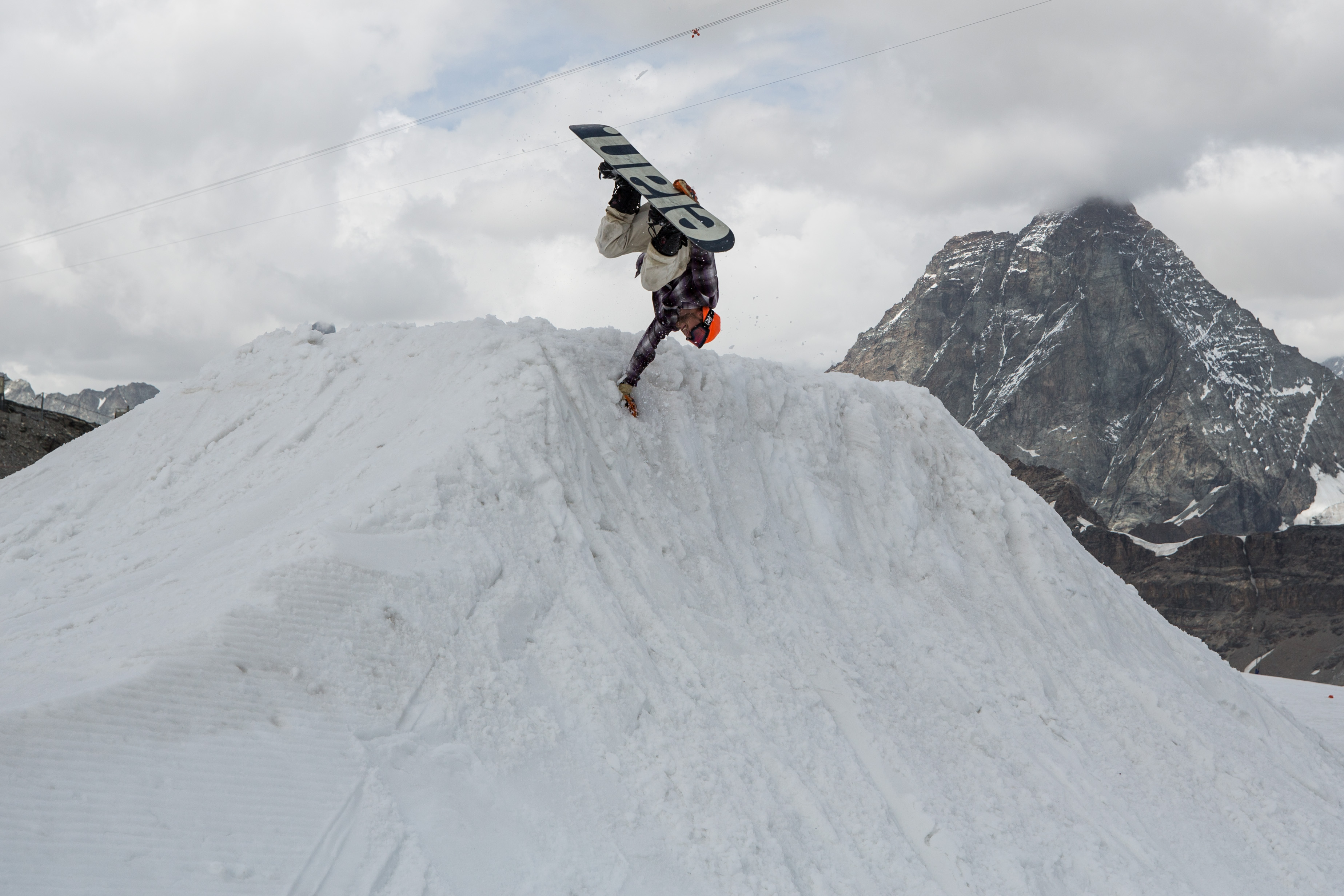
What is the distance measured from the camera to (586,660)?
23.4 feet

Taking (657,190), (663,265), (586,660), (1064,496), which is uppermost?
(1064,496)

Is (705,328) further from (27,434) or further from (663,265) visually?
(27,434)

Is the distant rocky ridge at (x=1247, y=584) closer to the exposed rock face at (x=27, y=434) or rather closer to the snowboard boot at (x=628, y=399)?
the exposed rock face at (x=27, y=434)

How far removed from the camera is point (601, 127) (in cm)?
1039

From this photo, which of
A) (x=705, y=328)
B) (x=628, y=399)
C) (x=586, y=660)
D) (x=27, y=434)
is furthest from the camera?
(x=27, y=434)

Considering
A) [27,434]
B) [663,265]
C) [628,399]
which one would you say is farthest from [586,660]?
[27,434]

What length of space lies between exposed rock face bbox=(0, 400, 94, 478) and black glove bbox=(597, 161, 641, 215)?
2139 cm

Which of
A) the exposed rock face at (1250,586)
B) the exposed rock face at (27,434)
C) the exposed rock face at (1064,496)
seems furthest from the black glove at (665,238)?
the exposed rock face at (1064,496)

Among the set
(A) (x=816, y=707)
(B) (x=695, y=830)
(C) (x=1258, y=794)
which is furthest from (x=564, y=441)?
(C) (x=1258, y=794)

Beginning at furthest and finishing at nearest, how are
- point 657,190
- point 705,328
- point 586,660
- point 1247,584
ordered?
point 1247,584, point 705,328, point 657,190, point 586,660

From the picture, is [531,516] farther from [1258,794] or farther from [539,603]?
[1258,794]

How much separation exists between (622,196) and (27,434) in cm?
2513

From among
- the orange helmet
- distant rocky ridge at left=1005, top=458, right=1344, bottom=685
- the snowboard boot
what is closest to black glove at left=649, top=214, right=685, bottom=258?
the orange helmet

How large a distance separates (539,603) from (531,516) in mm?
1053
